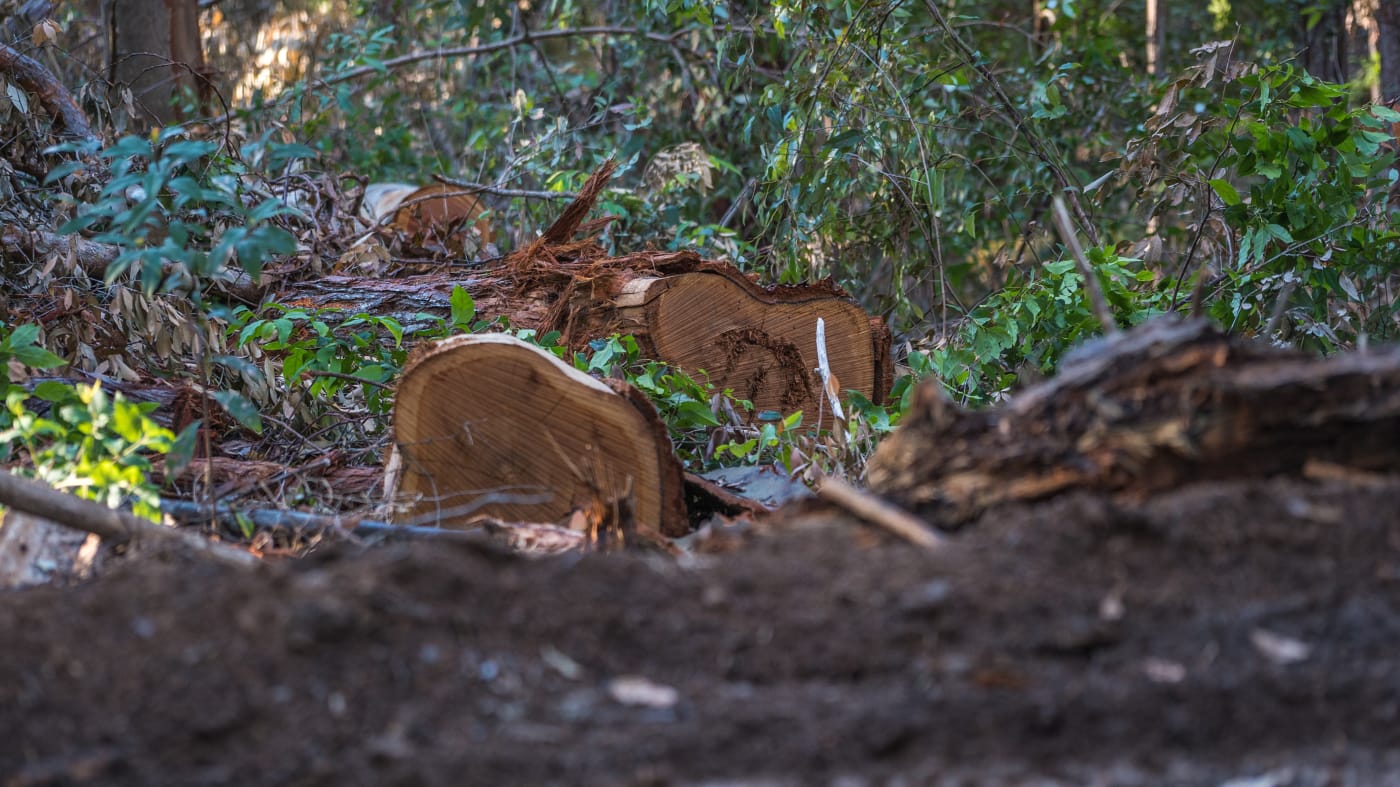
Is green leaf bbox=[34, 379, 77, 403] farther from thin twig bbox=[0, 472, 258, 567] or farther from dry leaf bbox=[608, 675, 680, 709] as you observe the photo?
dry leaf bbox=[608, 675, 680, 709]

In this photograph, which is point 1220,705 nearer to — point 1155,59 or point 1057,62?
point 1057,62

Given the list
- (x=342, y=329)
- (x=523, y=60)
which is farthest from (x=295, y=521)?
(x=523, y=60)

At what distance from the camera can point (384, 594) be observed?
4.91 ft

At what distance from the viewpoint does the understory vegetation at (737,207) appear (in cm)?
294

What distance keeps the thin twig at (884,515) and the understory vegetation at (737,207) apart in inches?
23.1

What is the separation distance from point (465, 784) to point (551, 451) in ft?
4.53

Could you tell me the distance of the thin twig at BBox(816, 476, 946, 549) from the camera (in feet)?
5.45

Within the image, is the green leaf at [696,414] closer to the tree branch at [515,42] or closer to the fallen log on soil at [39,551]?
the fallen log on soil at [39,551]

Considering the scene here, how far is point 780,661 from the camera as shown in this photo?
1.49m

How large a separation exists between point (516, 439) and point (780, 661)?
128 centimetres

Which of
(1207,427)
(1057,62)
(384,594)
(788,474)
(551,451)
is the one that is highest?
(1057,62)

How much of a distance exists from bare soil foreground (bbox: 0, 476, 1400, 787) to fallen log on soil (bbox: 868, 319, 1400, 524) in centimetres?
5

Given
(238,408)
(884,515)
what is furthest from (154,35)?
(884,515)

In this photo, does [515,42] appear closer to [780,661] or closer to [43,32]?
[43,32]
